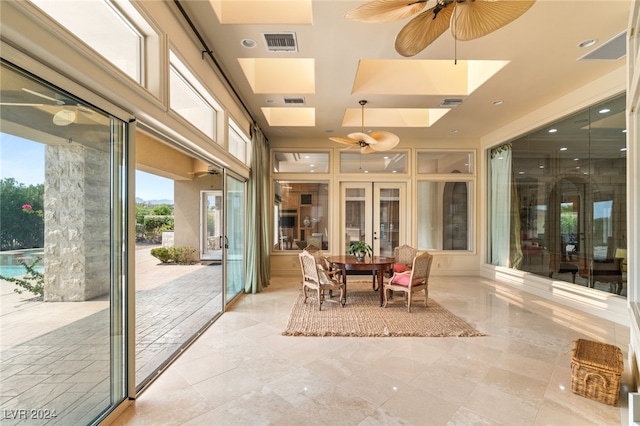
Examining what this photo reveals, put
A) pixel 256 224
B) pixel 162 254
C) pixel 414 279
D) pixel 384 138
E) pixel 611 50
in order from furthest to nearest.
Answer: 1. pixel 162 254
2. pixel 256 224
3. pixel 384 138
4. pixel 414 279
5. pixel 611 50

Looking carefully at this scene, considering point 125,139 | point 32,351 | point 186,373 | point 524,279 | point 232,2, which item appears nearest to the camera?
point 32,351

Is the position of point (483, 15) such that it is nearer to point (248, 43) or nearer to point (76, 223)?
point (248, 43)

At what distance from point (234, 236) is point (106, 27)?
3530mm

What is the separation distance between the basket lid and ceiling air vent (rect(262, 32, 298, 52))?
13.3ft

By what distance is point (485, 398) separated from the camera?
7.37ft

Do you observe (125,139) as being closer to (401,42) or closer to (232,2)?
(232,2)

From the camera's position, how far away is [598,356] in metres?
2.47

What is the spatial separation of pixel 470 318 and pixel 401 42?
12.3ft

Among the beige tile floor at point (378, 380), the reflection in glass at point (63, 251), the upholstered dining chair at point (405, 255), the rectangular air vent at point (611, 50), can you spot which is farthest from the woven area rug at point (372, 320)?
the rectangular air vent at point (611, 50)

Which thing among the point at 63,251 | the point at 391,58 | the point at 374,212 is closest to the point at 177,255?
the point at 374,212

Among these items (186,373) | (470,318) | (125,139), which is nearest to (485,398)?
(470,318)

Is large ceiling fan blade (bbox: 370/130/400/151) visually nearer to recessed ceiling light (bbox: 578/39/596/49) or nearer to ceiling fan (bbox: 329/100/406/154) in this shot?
ceiling fan (bbox: 329/100/406/154)

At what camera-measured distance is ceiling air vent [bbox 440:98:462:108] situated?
4688mm

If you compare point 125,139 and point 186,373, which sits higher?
point 125,139
